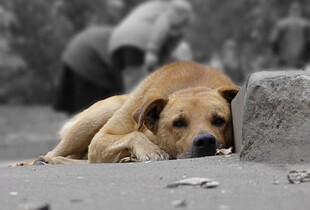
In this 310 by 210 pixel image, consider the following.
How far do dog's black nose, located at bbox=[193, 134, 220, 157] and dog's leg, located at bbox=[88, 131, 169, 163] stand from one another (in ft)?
0.87

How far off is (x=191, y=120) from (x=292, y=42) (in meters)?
22.3

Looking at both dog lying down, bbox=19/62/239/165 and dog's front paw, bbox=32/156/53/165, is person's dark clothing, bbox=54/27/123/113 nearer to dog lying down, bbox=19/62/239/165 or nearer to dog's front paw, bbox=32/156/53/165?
dog lying down, bbox=19/62/239/165

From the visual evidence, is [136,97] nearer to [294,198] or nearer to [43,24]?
[294,198]

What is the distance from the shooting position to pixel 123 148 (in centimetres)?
638

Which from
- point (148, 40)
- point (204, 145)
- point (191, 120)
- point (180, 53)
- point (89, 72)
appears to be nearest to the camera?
point (204, 145)

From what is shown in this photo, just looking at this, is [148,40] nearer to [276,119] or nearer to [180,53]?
[180,53]

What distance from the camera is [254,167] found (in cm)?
501

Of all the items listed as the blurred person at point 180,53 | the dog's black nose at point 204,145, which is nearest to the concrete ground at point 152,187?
the dog's black nose at point 204,145

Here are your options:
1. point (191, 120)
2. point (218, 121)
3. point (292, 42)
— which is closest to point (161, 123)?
point (191, 120)

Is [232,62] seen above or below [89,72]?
below

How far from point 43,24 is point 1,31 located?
52.7 inches

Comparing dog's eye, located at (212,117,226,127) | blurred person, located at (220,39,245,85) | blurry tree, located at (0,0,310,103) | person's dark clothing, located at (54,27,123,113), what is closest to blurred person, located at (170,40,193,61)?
person's dark clothing, located at (54,27,123,113)

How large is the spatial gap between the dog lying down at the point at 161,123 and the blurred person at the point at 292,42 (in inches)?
818

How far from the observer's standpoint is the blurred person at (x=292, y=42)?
28.2 m
